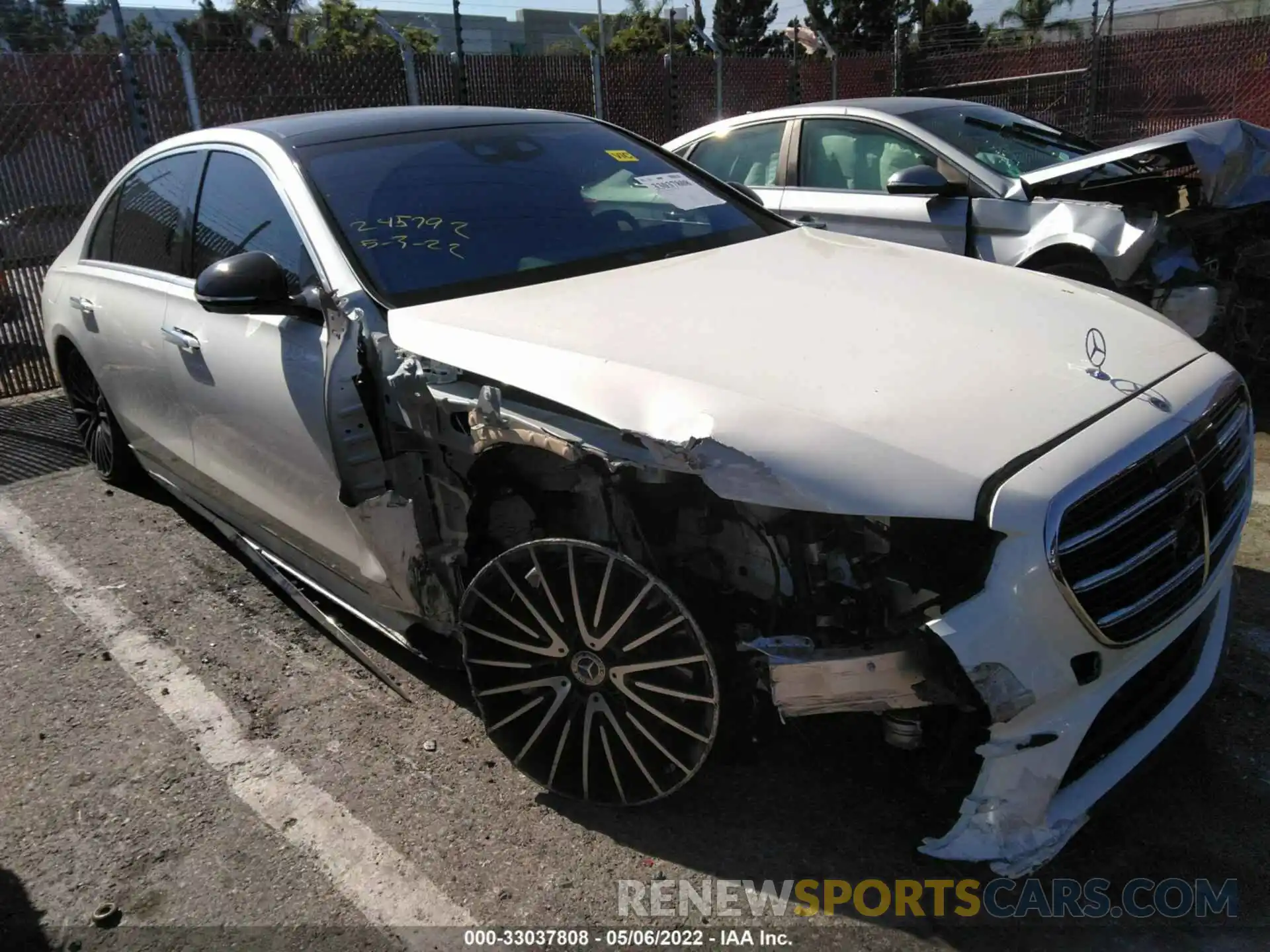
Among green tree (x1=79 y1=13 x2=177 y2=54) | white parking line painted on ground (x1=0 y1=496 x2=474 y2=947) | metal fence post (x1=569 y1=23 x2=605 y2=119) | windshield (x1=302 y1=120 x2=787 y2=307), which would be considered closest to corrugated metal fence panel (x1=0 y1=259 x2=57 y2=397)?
green tree (x1=79 y1=13 x2=177 y2=54)

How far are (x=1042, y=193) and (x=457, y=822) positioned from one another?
441 centimetres

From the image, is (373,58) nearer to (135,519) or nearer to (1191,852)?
(135,519)

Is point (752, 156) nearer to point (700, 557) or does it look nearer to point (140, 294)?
point (140, 294)

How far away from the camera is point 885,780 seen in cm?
260

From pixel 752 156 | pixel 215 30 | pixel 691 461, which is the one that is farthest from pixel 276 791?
pixel 215 30

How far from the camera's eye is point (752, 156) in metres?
6.43

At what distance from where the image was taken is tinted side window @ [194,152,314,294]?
121 inches

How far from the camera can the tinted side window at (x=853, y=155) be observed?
5.75m

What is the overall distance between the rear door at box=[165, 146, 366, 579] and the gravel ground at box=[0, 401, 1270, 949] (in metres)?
0.56

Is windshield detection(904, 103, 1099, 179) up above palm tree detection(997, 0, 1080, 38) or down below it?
below

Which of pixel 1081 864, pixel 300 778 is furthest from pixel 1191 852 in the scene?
pixel 300 778

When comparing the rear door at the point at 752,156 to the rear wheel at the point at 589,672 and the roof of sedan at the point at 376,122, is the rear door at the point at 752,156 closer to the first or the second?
the roof of sedan at the point at 376,122

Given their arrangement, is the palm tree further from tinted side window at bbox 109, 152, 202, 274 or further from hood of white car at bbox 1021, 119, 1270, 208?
tinted side window at bbox 109, 152, 202, 274

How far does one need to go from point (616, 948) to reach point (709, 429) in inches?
45.8
